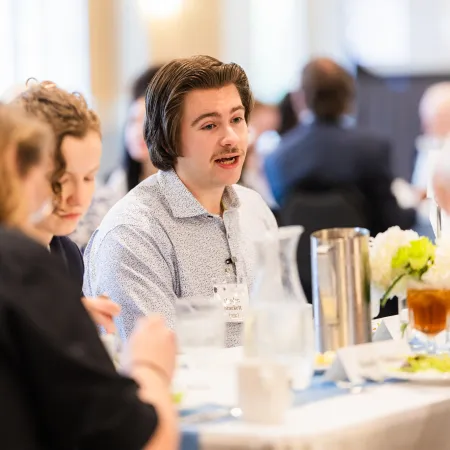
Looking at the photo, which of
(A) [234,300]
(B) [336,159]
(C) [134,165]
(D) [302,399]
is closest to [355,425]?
(D) [302,399]

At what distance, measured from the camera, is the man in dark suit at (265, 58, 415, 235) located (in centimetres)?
519

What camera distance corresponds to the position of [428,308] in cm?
238

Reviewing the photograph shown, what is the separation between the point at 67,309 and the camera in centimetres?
141

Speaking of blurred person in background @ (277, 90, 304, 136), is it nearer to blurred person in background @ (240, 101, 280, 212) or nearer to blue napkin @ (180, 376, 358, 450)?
blurred person in background @ (240, 101, 280, 212)

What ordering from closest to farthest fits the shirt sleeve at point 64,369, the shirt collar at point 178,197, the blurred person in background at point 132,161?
the shirt sleeve at point 64,369 < the shirt collar at point 178,197 < the blurred person in background at point 132,161

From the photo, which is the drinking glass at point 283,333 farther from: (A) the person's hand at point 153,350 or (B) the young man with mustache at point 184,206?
(B) the young man with mustache at point 184,206

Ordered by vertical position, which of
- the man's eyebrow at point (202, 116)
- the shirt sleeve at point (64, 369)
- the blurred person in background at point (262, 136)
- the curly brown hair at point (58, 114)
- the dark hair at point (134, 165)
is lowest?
the blurred person in background at point (262, 136)

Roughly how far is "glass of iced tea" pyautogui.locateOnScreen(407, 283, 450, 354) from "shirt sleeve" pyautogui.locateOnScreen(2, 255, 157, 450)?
111 cm

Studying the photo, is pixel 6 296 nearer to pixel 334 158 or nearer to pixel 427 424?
pixel 427 424

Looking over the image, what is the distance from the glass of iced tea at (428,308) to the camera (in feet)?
7.78

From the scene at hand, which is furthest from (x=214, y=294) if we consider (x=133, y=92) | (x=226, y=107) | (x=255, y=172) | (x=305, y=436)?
(x=255, y=172)

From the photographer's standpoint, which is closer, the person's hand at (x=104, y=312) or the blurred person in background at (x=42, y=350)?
the blurred person in background at (x=42, y=350)

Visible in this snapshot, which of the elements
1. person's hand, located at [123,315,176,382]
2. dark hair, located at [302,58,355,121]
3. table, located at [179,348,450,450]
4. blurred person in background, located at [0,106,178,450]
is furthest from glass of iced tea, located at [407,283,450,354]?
dark hair, located at [302,58,355,121]

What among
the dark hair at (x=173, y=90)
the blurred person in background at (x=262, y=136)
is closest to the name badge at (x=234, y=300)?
the dark hair at (x=173, y=90)
